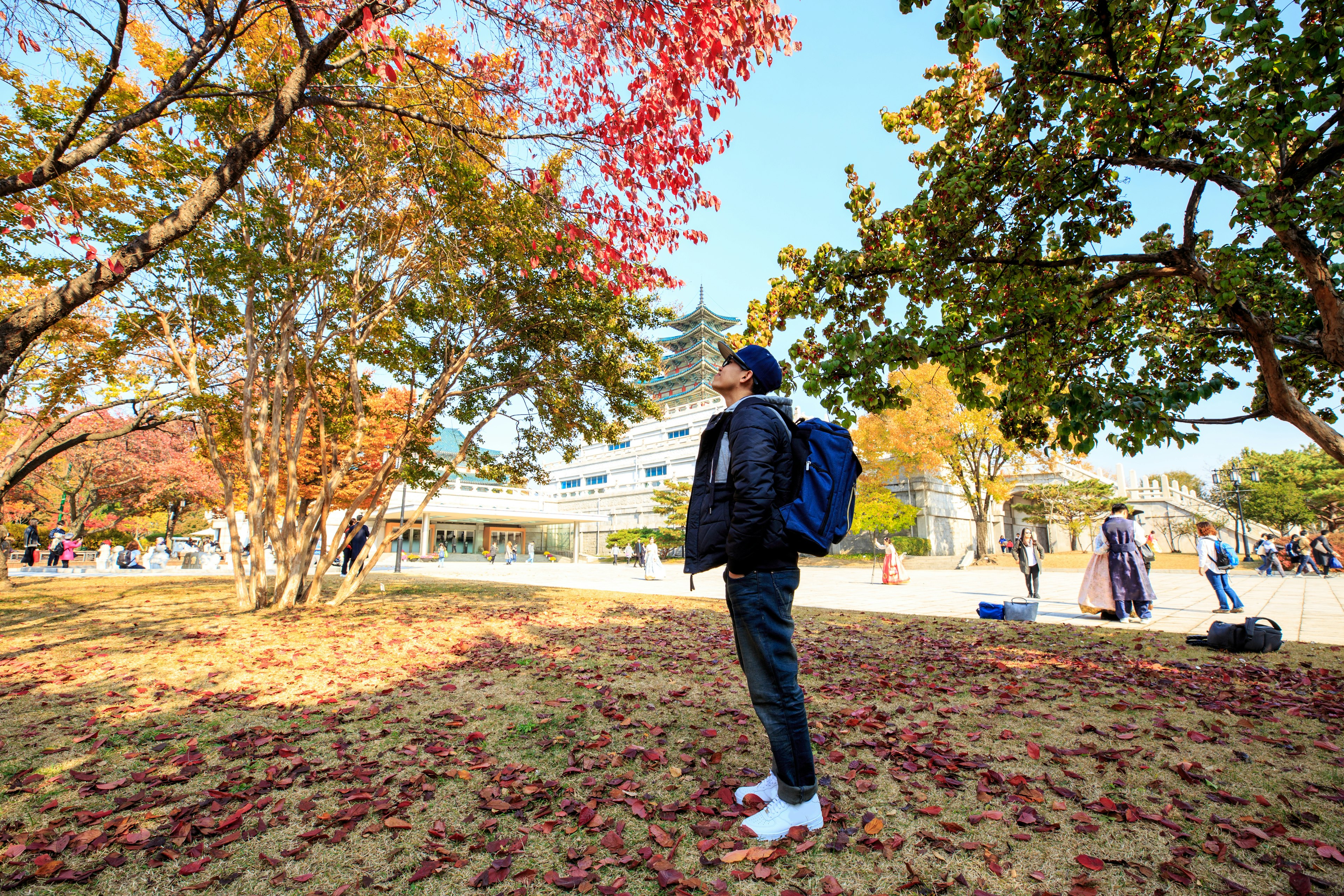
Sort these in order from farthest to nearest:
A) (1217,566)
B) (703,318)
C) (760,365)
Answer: (703,318), (1217,566), (760,365)

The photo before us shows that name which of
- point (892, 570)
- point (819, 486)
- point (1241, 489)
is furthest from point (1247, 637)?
point (1241, 489)

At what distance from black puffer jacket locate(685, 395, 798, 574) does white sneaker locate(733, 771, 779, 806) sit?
44.3 inches

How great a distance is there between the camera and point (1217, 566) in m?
9.90

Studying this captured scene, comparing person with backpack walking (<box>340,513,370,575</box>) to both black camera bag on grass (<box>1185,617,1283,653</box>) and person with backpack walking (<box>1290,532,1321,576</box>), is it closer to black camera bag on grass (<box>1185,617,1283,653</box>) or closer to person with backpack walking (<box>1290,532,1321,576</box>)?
black camera bag on grass (<box>1185,617,1283,653</box>)

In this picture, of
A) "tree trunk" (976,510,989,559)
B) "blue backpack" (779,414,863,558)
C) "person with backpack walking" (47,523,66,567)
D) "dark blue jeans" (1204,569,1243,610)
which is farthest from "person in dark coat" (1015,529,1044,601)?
"person with backpack walking" (47,523,66,567)

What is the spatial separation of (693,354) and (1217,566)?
65.1 metres

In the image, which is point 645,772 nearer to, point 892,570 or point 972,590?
point 972,590

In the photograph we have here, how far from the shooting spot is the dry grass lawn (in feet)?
7.63

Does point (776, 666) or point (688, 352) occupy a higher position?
point (688, 352)

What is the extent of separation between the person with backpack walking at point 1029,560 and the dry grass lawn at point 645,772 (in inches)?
230

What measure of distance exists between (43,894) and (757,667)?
9.27 ft

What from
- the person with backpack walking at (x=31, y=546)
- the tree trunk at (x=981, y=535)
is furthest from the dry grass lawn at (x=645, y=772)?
the tree trunk at (x=981, y=535)

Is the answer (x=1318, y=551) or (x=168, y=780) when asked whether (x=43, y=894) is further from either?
(x=1318, y=551)

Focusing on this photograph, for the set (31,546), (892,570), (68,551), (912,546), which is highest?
(31,546)
